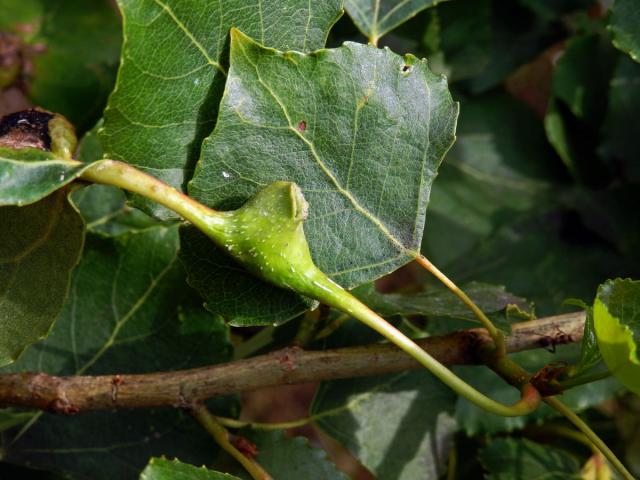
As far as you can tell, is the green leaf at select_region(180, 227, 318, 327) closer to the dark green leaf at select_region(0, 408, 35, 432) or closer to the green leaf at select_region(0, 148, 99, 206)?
the green leaf at select_region(0, 148, 99, 206)

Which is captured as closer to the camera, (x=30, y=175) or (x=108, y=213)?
(x=30, y=175)

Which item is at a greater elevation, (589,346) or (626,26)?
(626,26)

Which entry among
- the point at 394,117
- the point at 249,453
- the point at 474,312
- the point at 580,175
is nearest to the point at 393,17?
the point at 394,117

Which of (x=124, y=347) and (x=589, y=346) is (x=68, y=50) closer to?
(x=124, y=347)

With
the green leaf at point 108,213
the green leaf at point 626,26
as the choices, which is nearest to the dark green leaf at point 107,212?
the green leaf at point 108,213

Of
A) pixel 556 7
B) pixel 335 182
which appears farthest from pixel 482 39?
pixel 335 182

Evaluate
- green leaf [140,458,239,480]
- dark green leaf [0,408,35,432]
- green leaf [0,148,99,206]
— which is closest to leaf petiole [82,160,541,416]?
green leaf [0,148,99,206]

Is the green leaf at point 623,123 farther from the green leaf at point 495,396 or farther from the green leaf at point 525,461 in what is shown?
the green leaf at point 525,461
